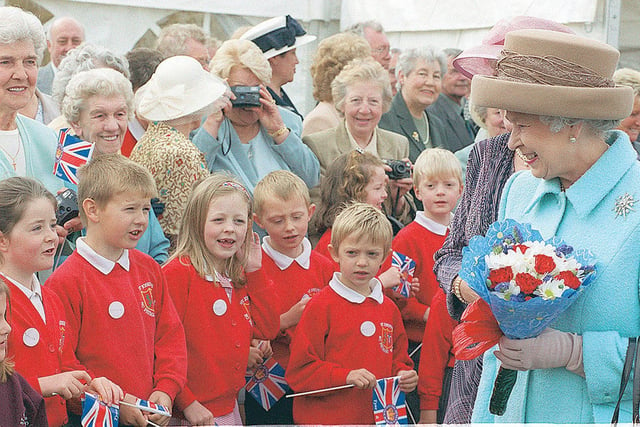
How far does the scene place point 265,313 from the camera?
13.2ft

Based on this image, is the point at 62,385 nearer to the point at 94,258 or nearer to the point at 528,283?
the point at 94,258

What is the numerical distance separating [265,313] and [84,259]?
0.88 metres

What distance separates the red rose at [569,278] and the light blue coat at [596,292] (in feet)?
0.32

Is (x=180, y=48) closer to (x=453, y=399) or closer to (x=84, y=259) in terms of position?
(x=84, y=259)

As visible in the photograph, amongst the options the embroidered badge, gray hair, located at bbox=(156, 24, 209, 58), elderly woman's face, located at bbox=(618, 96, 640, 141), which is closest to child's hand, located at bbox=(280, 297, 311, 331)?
the embroidered badge

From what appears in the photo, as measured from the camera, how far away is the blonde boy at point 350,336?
13.0 feet

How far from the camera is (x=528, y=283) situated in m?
2.38

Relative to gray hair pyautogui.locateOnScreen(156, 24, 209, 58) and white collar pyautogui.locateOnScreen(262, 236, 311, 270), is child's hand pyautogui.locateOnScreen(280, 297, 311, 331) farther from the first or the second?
gray hair pyautogui.locateOnScreen(156, 24, 209, 58)

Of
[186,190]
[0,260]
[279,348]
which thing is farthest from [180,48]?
[0,260]

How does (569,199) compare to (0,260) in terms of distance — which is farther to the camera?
(0,260)

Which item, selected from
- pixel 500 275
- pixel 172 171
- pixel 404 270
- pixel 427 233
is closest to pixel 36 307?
pixel 172 171

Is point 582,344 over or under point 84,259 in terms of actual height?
over

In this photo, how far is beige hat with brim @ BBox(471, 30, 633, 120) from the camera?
8.04 feet

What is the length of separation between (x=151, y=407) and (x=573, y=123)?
5.81 ft
